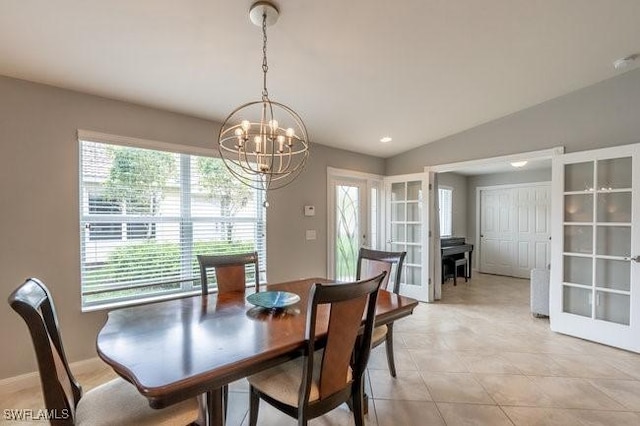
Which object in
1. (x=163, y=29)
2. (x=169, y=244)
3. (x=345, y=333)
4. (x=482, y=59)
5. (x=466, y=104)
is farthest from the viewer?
(x=466, y=104)

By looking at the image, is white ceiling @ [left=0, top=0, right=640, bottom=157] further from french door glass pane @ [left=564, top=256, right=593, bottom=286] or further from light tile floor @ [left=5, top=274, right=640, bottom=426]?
light tile floor @ [left=5, top=274, right=640, bottom=426]

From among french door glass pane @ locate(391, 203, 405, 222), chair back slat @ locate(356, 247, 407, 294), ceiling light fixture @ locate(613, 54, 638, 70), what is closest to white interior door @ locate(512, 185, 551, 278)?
french door glass pane @ locate(391, 203, 405, 222)

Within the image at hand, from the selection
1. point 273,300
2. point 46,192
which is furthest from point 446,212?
point 46,192

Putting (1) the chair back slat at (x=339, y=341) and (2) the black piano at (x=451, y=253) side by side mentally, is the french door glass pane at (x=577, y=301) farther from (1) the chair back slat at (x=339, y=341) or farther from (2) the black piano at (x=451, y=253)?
(1) the chair back slat at (x=339, y=341)

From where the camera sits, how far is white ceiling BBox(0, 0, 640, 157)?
73.6 inches

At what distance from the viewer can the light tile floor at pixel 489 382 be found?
2.05 meters

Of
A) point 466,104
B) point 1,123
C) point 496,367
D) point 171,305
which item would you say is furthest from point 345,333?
point 466,104

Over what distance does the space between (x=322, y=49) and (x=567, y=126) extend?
3.02 m

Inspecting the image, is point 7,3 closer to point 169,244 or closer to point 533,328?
point 169,244

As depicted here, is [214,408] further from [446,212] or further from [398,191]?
[446,212]

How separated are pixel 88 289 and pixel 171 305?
1.22 m

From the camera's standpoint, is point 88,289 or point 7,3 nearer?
point 7,3

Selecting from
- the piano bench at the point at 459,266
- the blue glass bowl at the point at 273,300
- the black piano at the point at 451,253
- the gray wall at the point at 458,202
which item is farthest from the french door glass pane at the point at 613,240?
the gray wall at the point at 458,202

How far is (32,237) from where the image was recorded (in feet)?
7.85
